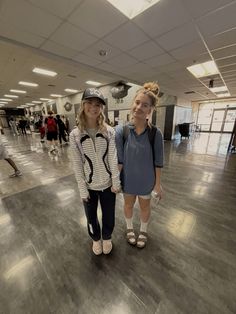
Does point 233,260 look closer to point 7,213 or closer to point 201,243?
point 201,243

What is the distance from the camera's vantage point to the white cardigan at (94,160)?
45.1 inches

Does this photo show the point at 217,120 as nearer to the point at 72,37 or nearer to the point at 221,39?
the point at 221,39

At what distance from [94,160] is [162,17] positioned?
287cm

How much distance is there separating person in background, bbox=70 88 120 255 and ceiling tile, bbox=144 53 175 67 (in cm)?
376

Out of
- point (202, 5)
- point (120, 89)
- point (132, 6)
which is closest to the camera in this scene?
point (202, 5)

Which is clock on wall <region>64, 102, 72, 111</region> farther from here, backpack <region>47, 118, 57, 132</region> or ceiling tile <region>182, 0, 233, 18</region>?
ceiling tile <region>182, 0, 233, 18</region>

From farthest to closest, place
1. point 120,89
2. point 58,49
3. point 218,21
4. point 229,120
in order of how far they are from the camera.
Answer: point 229,120
point 120,89
point 58,49
point 218,21

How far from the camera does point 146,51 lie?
3.60 metres

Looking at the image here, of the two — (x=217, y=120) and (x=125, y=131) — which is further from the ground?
(x=125, y=131)

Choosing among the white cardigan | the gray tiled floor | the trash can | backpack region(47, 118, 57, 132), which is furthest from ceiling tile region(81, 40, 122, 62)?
the trash can

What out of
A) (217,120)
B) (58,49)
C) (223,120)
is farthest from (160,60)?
(217,120)

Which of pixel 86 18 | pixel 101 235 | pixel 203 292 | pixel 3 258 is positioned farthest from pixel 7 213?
pixel 86 18

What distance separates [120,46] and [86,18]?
111 cm

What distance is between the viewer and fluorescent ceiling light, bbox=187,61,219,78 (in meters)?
4.48
